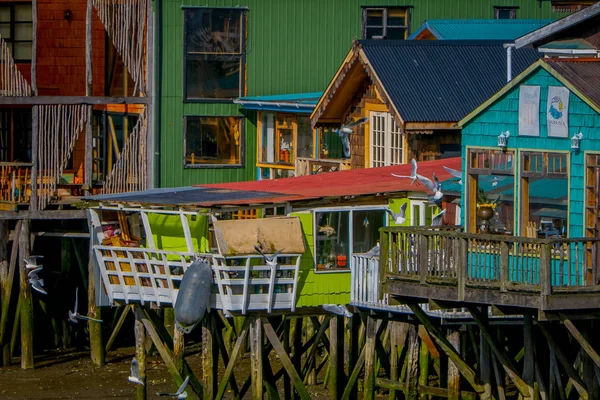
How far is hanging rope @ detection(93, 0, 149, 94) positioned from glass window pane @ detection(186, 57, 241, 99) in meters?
1.24

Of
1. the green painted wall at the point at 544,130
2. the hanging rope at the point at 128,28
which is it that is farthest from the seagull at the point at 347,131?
the green painted wall at the point at 544,130

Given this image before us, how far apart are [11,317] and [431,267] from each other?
58.0 ft

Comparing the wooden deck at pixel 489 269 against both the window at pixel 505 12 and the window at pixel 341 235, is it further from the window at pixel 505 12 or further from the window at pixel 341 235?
the window at pixel 505 12

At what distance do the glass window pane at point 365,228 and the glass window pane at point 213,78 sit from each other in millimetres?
11718

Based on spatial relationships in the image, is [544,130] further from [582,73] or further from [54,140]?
[54,140]

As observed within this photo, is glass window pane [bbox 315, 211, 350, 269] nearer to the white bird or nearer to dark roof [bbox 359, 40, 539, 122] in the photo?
the white bird

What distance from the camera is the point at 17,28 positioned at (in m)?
46.8

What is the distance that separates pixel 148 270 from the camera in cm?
3416

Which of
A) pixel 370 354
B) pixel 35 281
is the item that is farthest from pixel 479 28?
pixel 370 354

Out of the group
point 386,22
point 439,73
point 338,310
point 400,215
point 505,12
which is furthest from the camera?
point 505,12

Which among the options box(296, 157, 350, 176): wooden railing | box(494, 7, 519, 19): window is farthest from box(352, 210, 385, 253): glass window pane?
box(494, 7, 519, 19): window

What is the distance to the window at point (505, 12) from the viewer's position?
155 ft

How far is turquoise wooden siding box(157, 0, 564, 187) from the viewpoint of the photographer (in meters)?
44.8

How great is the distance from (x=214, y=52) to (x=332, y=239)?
485 inches
